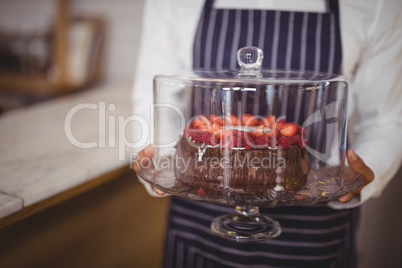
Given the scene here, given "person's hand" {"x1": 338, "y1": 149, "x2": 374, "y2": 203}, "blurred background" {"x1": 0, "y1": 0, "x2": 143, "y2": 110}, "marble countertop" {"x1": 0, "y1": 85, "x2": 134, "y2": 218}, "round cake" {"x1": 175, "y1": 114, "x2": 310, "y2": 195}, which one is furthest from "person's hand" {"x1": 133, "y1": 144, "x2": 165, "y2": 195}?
"blurred background" {"x1": 0, "y1": 0, "x2": 143, "y2": 110}

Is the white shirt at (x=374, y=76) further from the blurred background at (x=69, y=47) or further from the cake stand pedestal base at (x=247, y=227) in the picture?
the blurred background at (x=69, y=47)

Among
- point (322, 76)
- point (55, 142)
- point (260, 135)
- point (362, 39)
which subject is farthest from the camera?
point (55, 142)

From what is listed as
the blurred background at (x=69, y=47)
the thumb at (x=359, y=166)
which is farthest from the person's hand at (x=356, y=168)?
the blurred background at (x=69, y=47)

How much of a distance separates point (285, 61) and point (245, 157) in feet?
1.21

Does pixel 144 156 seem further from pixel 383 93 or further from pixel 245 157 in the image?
pixel 383 93

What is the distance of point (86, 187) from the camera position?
38.9 inches

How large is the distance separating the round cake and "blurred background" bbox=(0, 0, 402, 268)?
414mm

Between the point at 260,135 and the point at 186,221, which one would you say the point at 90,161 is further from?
the point at 260,135

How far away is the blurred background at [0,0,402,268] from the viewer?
1035 mm

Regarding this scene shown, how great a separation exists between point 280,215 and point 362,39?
1.45 feet

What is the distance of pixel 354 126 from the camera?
0.95 metres

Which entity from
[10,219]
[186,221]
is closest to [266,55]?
[186,221]

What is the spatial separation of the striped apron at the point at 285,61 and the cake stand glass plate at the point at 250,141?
139 millimetres

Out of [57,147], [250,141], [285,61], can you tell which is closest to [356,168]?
[250,141]
